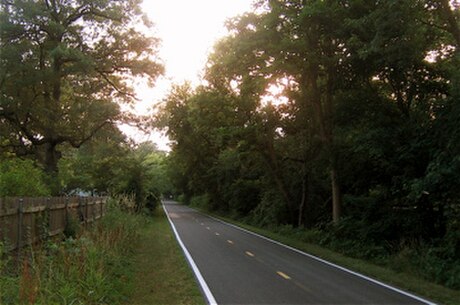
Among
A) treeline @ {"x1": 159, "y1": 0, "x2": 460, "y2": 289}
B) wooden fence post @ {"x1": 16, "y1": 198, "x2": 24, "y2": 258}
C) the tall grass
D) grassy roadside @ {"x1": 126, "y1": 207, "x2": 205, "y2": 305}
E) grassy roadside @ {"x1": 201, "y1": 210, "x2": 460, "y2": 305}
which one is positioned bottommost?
grassy roadside @ {"x1": 201, "y1": 210, "x2": 460, "y2": 305}

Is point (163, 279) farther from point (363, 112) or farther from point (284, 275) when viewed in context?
point (363, 112)

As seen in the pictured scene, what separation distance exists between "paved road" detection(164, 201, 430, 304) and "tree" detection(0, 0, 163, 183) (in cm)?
1652

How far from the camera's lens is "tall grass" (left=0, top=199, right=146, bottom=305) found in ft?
23.6

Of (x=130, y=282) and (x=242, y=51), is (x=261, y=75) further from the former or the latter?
(x=130, y=282)

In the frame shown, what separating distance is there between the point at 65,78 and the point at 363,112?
69.9 ft

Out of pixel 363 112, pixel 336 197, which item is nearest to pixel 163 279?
pixel 363 112

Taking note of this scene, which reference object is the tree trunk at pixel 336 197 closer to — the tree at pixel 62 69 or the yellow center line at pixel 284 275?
the yellow center line at pixel 284 275

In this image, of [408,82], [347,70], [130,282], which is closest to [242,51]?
[347,70]

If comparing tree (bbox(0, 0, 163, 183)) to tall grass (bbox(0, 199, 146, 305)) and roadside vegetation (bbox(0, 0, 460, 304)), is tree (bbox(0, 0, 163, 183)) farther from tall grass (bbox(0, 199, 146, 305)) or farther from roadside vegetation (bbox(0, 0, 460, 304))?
tall grass (bbox(0, 199, 146, 305))

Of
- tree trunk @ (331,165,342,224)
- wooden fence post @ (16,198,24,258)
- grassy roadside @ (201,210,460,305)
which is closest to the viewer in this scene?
wooden fence post @ (16,198,24,258)

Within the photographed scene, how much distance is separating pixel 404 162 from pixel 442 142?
234cm

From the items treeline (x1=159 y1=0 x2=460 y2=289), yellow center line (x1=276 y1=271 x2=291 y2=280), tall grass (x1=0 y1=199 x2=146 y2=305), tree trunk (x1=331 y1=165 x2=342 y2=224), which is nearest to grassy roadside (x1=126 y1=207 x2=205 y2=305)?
tall grass (x1=0 y1=199 x2=146 y2=305)

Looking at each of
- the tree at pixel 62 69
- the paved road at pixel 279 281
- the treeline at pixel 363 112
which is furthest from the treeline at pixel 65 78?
the paved road at pixel 279 281

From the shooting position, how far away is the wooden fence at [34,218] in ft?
29.0
